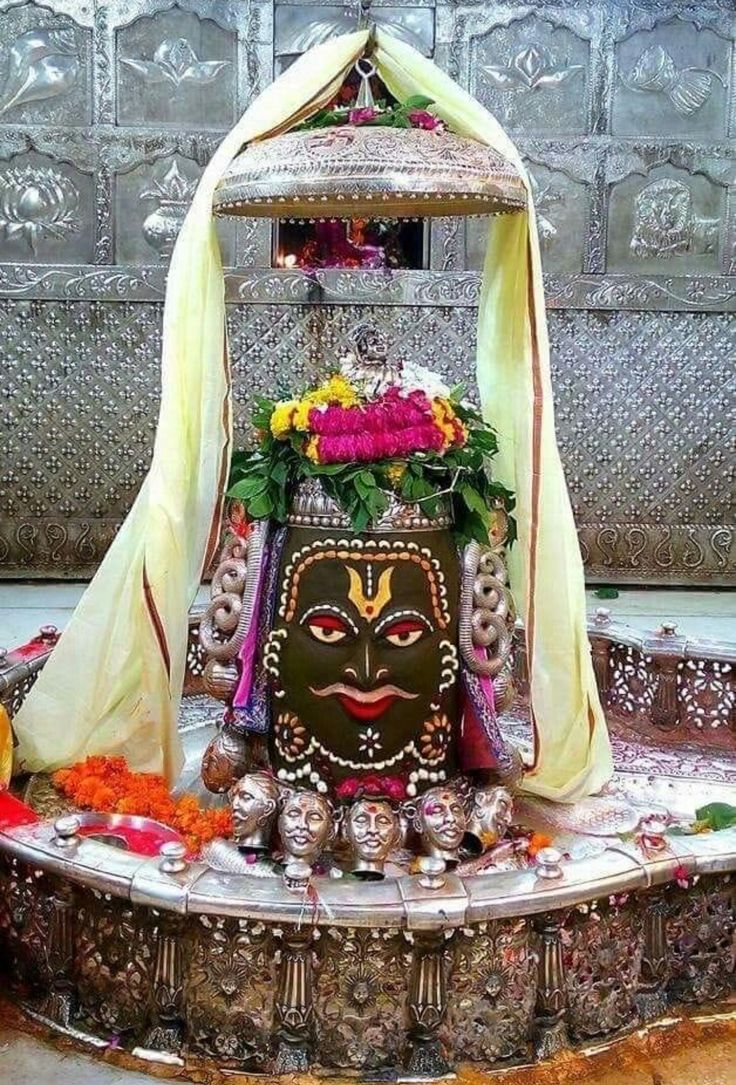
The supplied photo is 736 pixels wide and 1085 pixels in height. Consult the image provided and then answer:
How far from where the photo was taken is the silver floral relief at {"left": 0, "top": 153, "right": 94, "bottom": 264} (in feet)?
25.6

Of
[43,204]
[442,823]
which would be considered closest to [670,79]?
[43,204]

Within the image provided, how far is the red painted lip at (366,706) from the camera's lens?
3443mm

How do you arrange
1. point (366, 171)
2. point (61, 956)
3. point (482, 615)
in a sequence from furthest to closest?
point (482, 615), point (366, 171), point (61, 956)

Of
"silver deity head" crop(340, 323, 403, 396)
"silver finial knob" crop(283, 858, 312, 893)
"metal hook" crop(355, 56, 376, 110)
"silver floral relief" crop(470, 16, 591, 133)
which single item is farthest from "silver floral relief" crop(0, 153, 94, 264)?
"silver finial knob" crop(283, 858, 312, 893)

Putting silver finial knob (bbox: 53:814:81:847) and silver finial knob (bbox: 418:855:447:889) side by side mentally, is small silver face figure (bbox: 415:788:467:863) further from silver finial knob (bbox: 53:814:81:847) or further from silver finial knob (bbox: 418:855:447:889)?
silver finial knob (bbox: 53:814:81:847)

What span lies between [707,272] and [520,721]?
4415 millimetres

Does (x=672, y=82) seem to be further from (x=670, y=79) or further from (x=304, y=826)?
(x=304, y=826)

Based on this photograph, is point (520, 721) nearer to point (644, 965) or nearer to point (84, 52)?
point (644, 965)

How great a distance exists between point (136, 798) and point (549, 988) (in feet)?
4.88

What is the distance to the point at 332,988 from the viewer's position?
2.71m

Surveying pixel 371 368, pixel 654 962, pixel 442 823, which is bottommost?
pixel 654 962

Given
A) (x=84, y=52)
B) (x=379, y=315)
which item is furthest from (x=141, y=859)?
(x=84, y=52)

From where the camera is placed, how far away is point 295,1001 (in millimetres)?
2701

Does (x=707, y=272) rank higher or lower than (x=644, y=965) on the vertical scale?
higher
